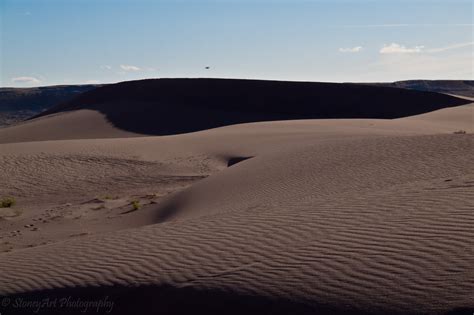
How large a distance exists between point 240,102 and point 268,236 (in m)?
49.3

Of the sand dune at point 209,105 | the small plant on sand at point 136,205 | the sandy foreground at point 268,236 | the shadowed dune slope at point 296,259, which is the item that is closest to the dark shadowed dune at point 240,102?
the sand dune at point 209,105

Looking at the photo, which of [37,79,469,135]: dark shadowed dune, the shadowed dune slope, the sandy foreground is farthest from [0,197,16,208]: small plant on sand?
[37,79,469,135]: dark shadowed dune

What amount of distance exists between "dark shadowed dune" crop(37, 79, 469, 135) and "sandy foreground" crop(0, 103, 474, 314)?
31.6m

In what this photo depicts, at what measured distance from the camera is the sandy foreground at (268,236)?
5988 millimetres

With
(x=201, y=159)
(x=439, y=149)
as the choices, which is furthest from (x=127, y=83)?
(x=439, y=149)

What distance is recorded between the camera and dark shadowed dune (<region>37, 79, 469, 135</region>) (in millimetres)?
51844

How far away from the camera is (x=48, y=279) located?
7.63 meters

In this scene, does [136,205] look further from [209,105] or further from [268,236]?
[209,105]

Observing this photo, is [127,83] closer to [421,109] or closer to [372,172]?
[421,109]

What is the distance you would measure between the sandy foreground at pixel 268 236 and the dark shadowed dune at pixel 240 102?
31.6m

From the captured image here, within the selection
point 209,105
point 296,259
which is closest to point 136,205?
point 296,259

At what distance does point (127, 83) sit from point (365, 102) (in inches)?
900

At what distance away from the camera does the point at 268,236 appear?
27.4 feet

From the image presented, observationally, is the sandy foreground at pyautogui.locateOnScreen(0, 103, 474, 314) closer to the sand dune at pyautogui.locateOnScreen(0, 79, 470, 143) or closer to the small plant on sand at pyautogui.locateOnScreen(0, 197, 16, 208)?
the small plant on sand at pyautogui.locateOnScreen(0, 197, 16, 208)
